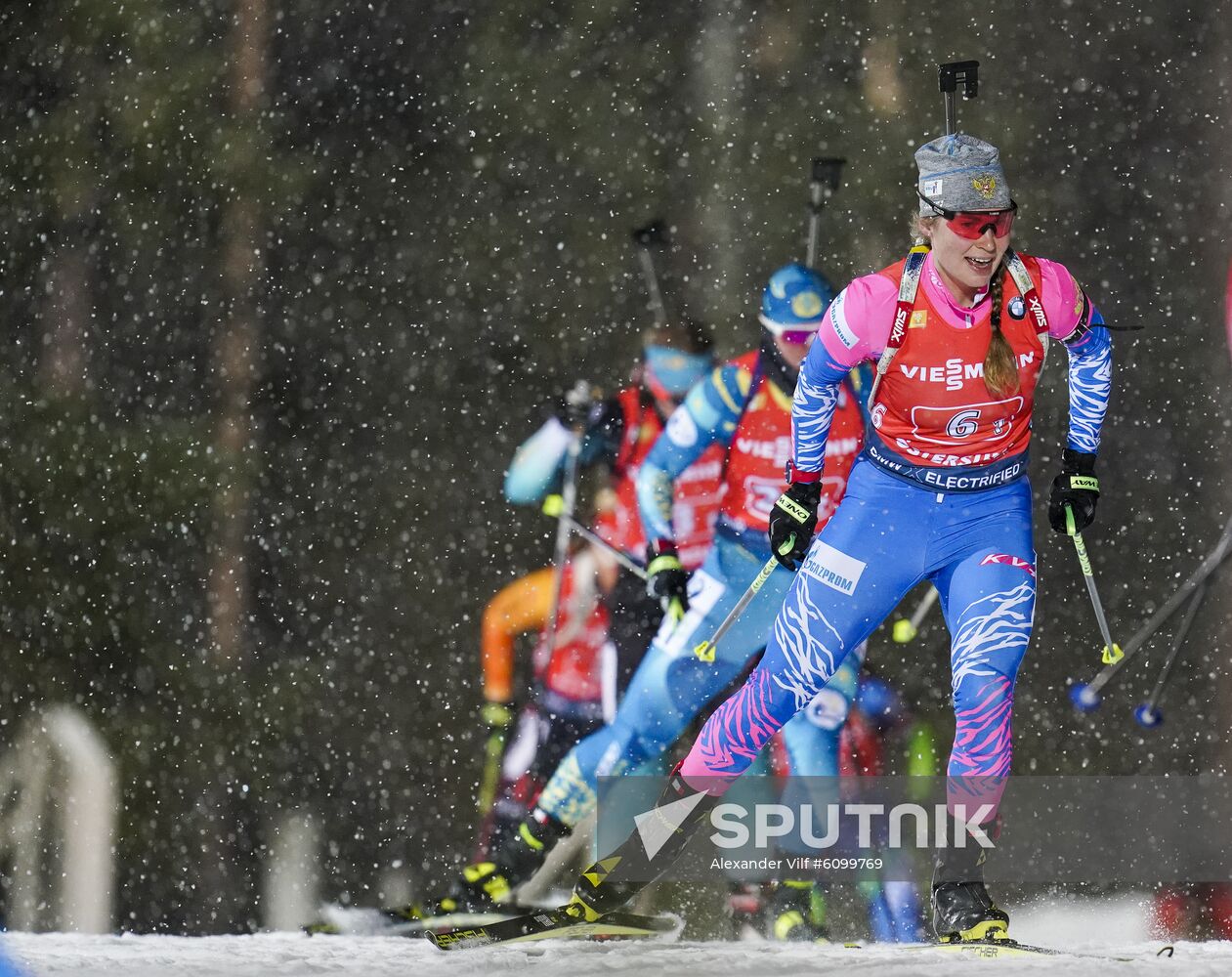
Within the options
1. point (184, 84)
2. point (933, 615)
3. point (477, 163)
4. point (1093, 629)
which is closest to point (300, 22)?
point (184, 84)

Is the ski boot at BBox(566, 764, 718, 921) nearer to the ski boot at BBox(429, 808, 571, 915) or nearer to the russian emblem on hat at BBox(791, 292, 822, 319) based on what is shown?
the ski boot at BBox(429, 808, 571, 915)

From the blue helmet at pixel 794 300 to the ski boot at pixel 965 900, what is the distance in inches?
67.2

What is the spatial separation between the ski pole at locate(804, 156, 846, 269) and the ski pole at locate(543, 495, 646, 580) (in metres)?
1.15

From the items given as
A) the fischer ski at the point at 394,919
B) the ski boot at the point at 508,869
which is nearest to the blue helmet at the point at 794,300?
the ski boot at the point at 508,869

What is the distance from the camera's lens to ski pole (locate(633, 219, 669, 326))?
450 cm

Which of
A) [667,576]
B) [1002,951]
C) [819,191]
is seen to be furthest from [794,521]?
→ [819,191]

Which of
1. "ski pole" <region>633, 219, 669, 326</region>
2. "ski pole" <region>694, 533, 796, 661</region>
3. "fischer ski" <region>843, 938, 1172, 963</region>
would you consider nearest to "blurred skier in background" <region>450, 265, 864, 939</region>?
"ski pole" <region>694, 533, 796, 661</region>

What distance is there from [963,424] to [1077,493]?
Result: 1.39ft

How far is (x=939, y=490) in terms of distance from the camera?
3402 millimetres

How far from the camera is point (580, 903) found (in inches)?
150

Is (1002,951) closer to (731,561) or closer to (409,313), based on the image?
(731,561)

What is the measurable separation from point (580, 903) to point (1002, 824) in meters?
1.54

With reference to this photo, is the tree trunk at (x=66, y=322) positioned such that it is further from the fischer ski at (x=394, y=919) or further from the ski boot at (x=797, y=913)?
the ski boot at (x=797, y=913)

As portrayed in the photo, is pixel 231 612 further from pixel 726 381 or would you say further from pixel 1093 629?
pixel 1093 629
